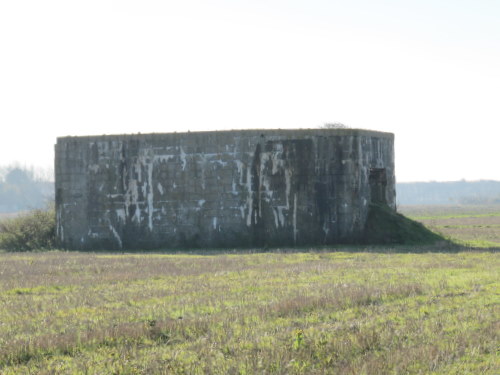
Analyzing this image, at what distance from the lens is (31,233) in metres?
27.5

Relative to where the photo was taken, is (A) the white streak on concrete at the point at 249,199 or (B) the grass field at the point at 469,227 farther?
(B) the grass field at the point at 469,227

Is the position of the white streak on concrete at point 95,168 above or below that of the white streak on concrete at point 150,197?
above

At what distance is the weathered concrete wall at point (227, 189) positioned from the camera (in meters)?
24.2

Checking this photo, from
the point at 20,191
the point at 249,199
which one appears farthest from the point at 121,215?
the point at 20,191

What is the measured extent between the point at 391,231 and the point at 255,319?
15279 mm

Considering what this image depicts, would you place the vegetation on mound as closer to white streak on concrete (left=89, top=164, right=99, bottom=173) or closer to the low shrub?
white streak on concrete (left=89, top=164, right=99, bottom=173)

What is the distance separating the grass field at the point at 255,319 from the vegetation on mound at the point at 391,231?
7.13m

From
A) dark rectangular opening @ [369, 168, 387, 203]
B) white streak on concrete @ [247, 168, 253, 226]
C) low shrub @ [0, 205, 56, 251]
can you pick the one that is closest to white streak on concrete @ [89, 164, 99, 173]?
low shrub @ [0, 205, 56, 251]

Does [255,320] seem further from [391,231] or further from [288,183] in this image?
[391,231]

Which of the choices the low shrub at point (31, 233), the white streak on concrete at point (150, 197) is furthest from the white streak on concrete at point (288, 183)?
the low shrub at point (31, 233)

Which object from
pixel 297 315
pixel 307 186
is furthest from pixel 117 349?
pixel 307 186

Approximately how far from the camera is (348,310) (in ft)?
34.1

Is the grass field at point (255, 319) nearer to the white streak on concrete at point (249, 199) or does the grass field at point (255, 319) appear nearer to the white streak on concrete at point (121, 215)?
the white streak on concrete at point (249, 199)

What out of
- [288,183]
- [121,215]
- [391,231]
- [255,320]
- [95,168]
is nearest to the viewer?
[255,320]
